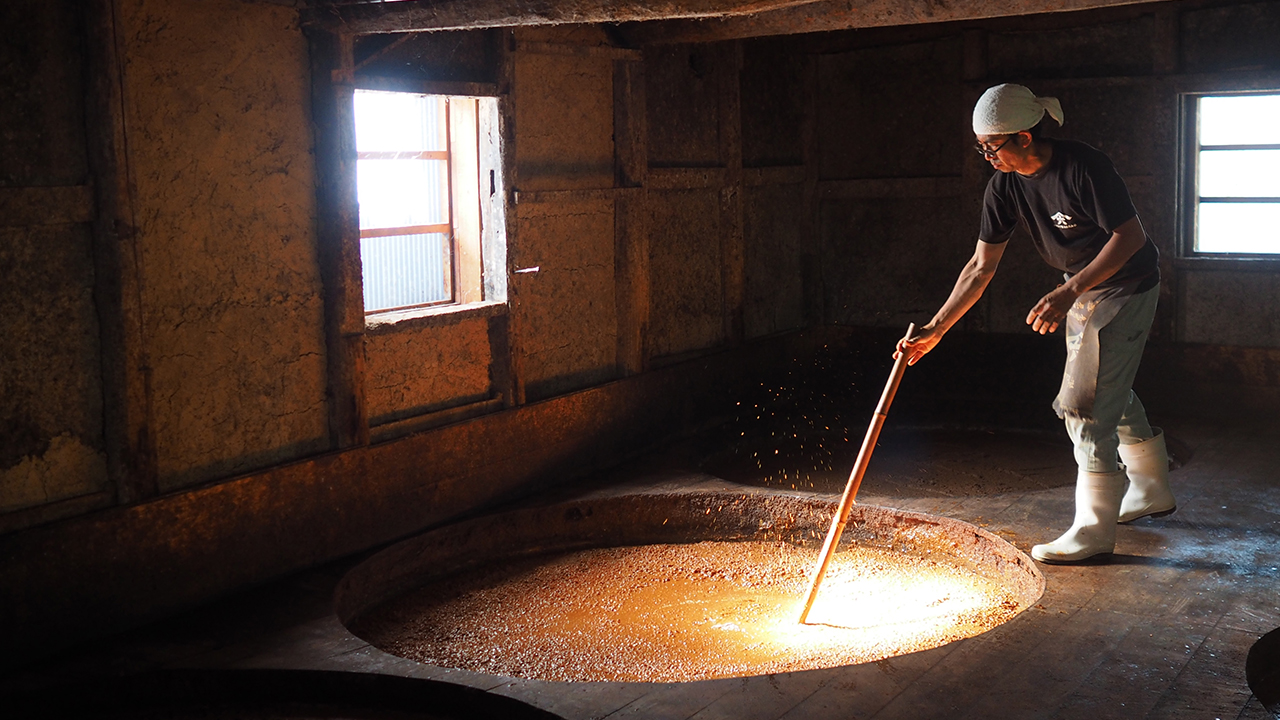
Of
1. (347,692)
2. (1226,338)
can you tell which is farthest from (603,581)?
(1226,338)

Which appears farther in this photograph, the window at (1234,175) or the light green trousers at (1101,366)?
the window at (1234,175)

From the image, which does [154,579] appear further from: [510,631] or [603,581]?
[603,581]

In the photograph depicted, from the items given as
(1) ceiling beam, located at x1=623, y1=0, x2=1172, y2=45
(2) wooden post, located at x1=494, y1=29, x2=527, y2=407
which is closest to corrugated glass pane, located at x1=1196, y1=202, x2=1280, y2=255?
(1) ceiling beam, located at x1=623, y1=0, x2=1172, y2=45

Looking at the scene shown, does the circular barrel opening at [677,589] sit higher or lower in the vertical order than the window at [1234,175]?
lower

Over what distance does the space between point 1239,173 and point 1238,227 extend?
351 millimetres

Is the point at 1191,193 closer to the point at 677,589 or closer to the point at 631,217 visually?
the point at 631,217

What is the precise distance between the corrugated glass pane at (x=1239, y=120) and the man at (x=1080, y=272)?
150 inches

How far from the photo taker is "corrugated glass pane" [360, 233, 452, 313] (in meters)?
5.58

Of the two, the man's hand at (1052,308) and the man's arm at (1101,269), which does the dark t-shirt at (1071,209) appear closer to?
the man's arm at (1101,269)

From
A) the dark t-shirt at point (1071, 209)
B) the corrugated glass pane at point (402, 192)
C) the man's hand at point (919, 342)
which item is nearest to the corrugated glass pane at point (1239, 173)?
the dark t-shirt at point (1071, 209)

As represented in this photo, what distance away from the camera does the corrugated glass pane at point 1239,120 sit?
747cm

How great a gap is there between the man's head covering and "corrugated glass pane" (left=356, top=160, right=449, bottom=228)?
266 cm

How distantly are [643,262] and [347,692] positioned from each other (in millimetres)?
3777

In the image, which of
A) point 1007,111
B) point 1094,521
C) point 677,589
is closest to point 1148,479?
point 1094,521
